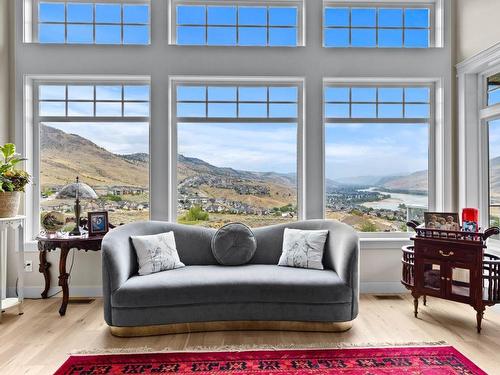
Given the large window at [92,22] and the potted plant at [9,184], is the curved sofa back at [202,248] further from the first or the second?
the large window at [92,22]

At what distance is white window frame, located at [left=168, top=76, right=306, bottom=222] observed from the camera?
154 inches

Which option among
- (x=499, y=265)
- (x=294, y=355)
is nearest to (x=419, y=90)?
(x=499, y=265)

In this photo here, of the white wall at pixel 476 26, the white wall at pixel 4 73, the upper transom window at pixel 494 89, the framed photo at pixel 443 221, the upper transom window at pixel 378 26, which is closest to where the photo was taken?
the framed photo at pixel 443 221

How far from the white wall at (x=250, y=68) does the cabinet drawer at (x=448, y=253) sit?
765 millimetres

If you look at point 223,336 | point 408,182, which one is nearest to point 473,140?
point 408,182

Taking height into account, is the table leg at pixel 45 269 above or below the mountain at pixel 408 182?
below

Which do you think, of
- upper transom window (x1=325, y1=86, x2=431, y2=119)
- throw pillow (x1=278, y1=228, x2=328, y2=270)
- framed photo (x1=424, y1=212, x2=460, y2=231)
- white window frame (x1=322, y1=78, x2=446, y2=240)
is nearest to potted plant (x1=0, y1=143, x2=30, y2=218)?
throw pillow (x1=278, y1=228, x2=328, y2=270)

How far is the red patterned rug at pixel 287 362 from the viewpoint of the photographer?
226 cm

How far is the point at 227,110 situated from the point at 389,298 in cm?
274

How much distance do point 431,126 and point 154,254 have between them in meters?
3.42

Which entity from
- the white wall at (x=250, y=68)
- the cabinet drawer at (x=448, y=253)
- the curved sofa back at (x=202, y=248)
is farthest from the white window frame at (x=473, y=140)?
the curved sofa back at (x=202, y=248)

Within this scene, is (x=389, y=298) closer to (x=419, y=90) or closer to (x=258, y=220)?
(x=258, y=220)

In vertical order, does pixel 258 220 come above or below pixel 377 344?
above

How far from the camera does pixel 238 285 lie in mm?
2820
